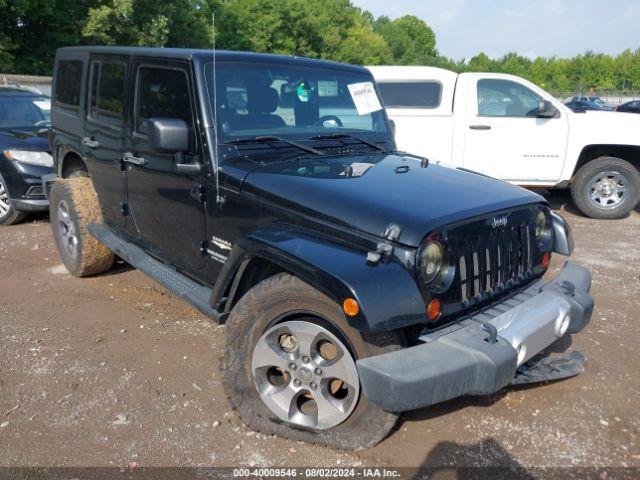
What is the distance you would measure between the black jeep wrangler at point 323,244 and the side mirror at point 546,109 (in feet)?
13.1

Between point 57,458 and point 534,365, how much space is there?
→ 2606mm

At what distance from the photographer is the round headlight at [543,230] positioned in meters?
3.32

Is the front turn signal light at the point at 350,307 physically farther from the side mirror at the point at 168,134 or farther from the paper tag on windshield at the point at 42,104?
the paper tag on windshield at the point at 42,104

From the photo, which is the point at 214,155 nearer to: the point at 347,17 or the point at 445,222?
the point at 445,222

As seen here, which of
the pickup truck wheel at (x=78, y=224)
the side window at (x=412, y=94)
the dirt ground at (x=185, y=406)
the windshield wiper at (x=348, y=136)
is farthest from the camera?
the side window at (x=412, y=94)

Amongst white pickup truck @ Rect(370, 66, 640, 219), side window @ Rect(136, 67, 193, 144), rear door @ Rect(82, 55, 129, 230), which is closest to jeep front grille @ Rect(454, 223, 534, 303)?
side window @ Rect(136, 67, 193, 144)

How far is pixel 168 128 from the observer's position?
3.15 m

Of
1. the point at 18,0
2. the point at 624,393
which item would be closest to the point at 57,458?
the point at 624,393

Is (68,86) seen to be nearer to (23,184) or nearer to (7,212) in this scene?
(23,184)

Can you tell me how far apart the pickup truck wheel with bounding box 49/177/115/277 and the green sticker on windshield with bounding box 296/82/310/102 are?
2276 millimetres

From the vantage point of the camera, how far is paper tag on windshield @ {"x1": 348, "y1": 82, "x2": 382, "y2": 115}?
13.6ft

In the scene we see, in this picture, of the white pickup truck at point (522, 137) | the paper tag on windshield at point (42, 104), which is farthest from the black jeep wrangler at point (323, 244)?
the paper tag on windshield at point (42, 104)

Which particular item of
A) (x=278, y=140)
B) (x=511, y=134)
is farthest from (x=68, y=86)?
(x=511, y=134)

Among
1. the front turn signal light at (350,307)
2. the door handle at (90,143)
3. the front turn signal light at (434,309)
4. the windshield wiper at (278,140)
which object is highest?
the windshield wiper at (278,140)
